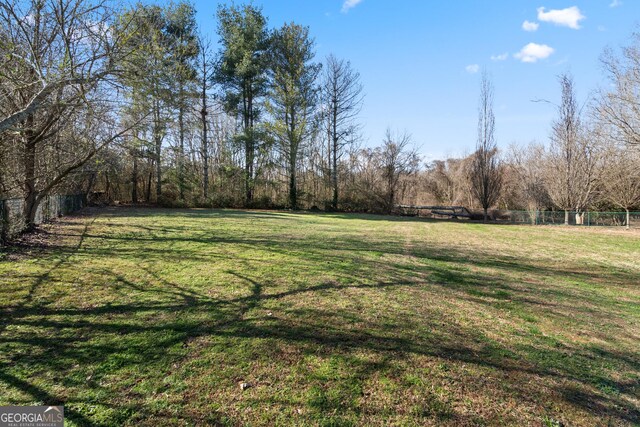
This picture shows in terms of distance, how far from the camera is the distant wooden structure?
27.0 m

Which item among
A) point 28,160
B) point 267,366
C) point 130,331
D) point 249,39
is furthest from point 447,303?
point 249,39

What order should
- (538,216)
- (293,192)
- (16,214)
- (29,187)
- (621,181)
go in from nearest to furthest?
(16,214) < (29,187) < (621,181) < (538,216) < (293,192)

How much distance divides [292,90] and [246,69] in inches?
161

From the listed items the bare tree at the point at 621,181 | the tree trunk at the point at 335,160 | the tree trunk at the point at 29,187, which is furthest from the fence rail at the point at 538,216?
the tree trunk at the point at 29,187

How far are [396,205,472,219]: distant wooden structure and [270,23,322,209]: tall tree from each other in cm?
1060

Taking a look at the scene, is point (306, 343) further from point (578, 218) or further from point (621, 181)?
point (621, 181)

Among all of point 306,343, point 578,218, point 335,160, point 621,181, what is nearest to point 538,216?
point 578,218

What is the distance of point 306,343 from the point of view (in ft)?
10.3

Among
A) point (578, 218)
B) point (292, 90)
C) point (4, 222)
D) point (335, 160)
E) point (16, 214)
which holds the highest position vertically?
point (292, 90)

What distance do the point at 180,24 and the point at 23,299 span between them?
1008 inches

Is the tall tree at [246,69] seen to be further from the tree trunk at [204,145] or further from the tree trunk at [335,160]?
the tree trunk at [335,160]

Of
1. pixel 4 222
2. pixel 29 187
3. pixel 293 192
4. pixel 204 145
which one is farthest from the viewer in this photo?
pixel 293 192

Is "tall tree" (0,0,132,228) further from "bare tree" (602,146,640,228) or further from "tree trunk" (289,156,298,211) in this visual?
"bare tree" (602,146,640,228)

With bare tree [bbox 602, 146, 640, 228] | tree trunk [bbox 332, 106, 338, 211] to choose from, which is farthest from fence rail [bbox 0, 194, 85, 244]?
bare tree [bbox 602, 146, 640, 228]
